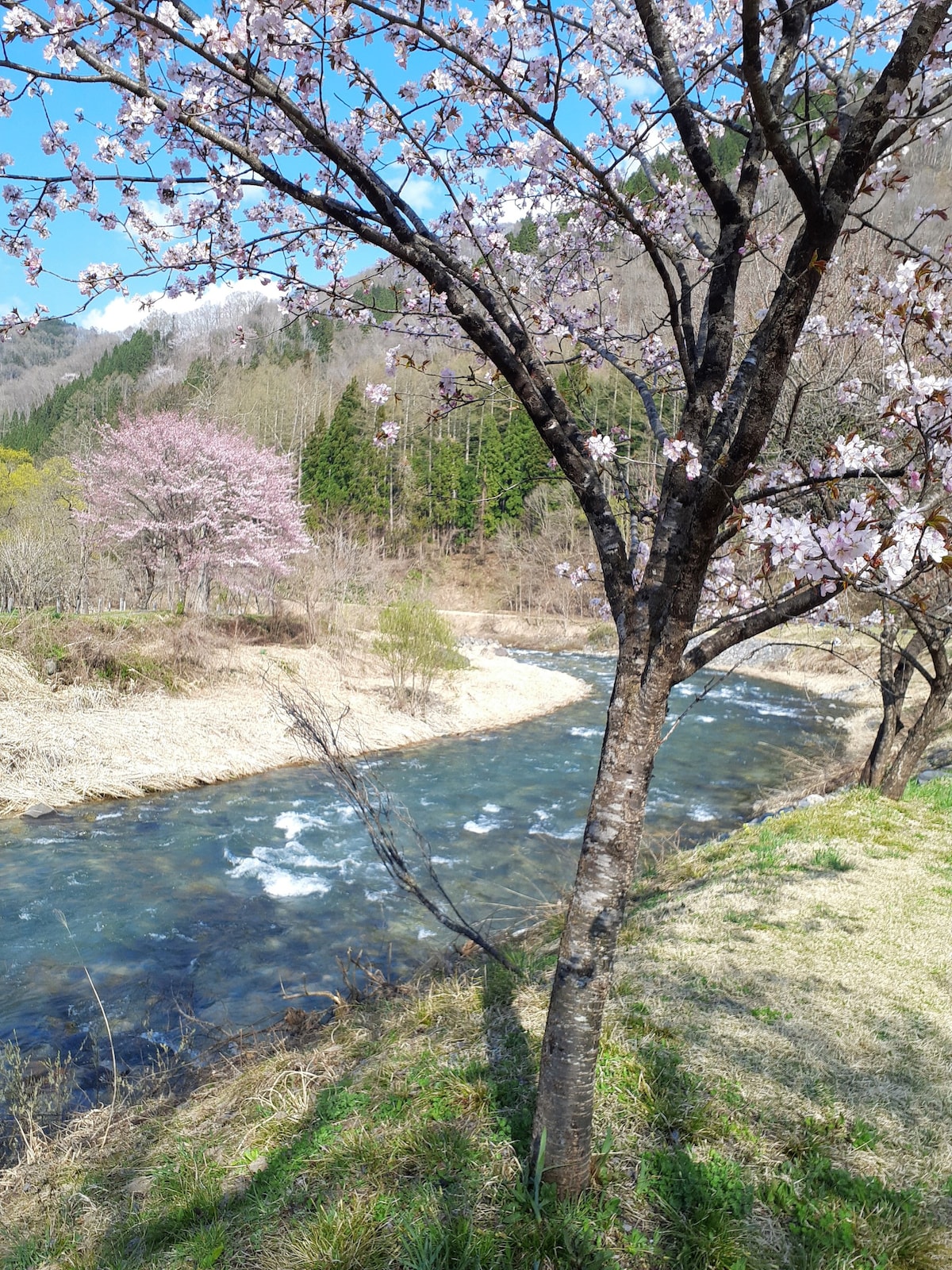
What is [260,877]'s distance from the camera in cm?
775

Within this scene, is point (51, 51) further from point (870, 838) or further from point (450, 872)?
point (450, 872)

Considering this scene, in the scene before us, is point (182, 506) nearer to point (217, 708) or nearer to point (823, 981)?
point (217, 708)

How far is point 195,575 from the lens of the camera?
19.5 metres

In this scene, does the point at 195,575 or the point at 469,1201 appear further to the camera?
the point at 195,575

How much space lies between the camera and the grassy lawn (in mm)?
2244

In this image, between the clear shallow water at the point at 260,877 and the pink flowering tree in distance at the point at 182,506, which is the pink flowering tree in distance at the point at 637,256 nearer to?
the clear shallow water at the point at 260,877

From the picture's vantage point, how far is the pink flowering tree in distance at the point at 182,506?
18719mm

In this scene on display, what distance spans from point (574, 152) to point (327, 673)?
15288 millimetres

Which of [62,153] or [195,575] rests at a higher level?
[62,153]

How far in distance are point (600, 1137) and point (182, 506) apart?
18.8 metres

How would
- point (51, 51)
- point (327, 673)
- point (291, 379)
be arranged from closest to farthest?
1. point (51, 51)
2. point (327, 673)
3. point (291, 379)

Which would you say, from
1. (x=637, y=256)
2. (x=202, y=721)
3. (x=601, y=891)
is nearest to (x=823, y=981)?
(x=601, y=891)

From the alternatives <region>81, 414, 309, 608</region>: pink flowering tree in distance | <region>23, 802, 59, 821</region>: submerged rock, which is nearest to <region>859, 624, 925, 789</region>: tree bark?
<region>23, 802, 59, 821</region>: submerged rock

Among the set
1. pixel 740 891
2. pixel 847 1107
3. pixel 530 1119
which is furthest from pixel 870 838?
pixel 530 1119
